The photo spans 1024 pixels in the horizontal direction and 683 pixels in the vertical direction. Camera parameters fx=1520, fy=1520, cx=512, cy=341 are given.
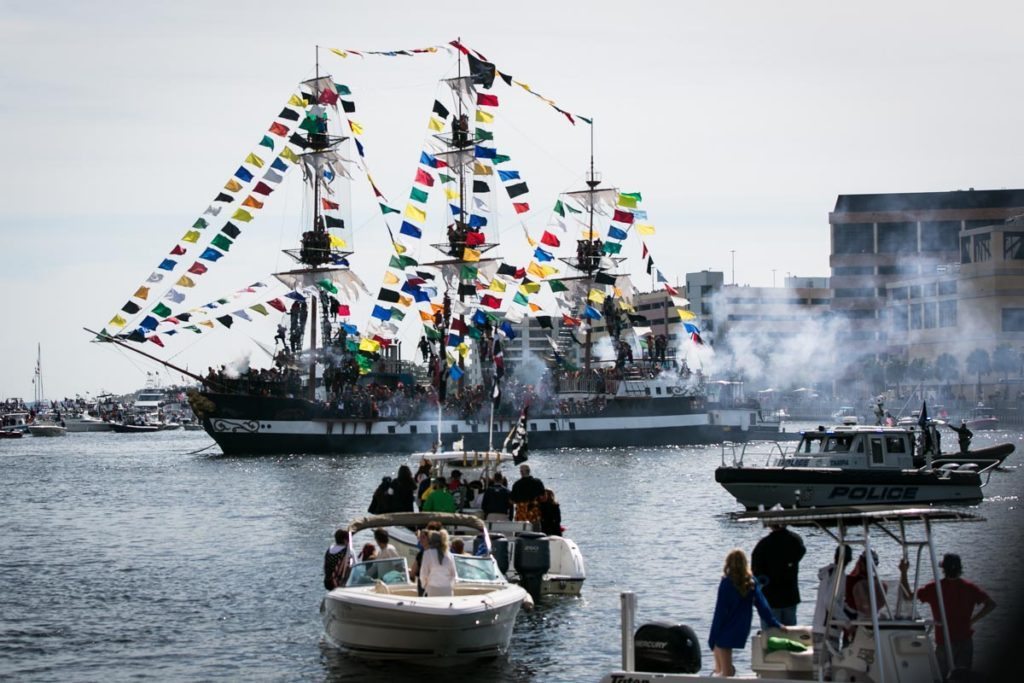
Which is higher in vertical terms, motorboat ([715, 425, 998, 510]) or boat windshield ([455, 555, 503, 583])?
motorboat ([715, 425, 998, 510])

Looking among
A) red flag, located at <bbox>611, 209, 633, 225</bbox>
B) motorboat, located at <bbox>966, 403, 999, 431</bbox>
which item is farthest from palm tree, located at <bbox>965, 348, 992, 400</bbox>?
red flag, located at <bbox>611, 209, 633, 225</bbox>

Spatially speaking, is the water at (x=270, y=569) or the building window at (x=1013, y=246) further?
the building window at (x=1013, y=246)

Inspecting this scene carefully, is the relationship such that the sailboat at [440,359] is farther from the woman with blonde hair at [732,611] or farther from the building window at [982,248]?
the woman with blonde hair at [732,611]

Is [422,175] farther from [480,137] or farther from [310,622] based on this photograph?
[310,622]

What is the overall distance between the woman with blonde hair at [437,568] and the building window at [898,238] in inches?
6465

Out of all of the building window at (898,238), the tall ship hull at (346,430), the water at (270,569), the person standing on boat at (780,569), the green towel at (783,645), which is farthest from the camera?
the building window at (898,238)

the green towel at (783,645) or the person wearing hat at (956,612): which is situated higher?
the person wearing hat at (956,612)

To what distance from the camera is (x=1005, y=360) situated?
5153 inches

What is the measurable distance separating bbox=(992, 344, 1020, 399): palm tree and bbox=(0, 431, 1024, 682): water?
60.8 metres

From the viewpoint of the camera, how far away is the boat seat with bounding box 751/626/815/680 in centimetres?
1755

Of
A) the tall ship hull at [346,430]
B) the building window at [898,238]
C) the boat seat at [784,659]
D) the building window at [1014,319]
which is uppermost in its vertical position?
the building window at [898,238]

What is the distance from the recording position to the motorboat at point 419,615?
22125mm

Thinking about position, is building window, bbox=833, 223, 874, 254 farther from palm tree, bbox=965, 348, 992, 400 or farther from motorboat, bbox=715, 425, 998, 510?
motorboat, bbox=715, 425, 998, 510

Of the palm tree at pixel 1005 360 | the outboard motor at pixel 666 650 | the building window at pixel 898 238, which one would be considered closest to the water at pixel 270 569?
the outboard motor at pixel 666 650
